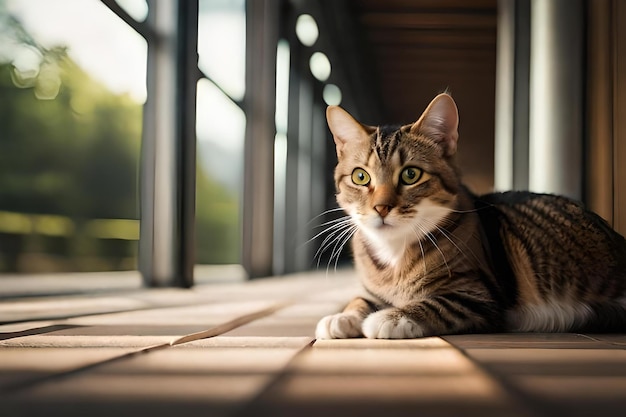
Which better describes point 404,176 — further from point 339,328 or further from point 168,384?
point 168,384

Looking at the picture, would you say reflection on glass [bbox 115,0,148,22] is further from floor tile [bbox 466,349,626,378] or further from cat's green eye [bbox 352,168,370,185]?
floor tile [bbox 466,349,626,378]

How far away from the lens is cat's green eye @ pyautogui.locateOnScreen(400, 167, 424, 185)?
1.58 metres

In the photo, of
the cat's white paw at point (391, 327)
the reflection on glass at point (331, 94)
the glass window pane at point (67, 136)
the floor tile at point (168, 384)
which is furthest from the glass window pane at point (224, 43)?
the reflection on glass at point (331, 94)

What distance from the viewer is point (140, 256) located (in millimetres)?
2732

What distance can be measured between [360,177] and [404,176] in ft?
0.42

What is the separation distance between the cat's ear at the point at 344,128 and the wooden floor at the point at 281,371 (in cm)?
53

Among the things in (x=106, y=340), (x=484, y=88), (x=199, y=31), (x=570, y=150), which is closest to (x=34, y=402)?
(x=106, y=340)

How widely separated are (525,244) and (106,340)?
1056 millimetres

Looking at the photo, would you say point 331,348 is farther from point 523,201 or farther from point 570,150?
point 570,150

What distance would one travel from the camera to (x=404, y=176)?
158 cm

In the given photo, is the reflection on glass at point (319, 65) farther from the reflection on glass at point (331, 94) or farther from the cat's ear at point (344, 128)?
the cat's ear at point (344, 128)

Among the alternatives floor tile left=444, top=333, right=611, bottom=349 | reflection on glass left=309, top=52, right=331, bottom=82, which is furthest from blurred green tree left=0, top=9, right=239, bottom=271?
reflection on glass left=309, top=52, right=331, bottom=82

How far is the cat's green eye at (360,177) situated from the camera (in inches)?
64.3

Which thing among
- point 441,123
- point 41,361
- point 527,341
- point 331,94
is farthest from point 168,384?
point 331,94
